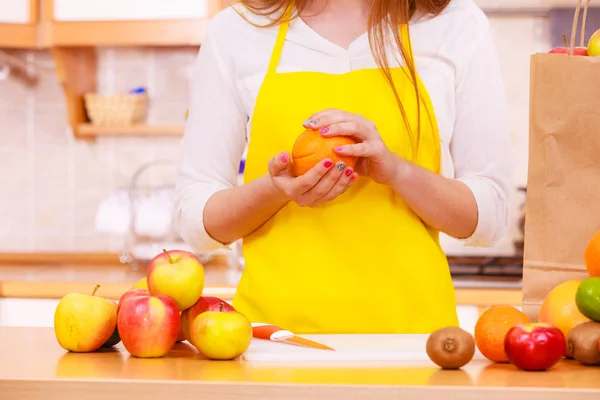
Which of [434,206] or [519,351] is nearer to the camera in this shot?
[519,351]

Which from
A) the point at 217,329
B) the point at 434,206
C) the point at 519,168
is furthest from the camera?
the point at 519,168

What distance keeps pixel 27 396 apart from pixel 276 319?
0.46 meters

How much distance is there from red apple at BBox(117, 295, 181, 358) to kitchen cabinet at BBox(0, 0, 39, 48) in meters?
2.27

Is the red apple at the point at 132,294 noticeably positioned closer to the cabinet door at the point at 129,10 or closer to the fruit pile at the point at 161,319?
the fruit pile at the point at 161,319

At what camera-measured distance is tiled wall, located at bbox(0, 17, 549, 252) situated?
3170mm

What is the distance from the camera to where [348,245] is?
3.86 feet

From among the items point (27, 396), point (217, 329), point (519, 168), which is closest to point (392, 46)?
point (217, 329)

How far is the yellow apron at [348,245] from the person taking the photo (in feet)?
3.84

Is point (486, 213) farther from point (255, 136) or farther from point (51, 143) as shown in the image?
point (51, 143)

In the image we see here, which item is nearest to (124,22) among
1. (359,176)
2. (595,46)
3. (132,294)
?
(359,176)

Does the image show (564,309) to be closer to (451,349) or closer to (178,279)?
(451,349)

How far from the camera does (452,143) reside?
1.23m

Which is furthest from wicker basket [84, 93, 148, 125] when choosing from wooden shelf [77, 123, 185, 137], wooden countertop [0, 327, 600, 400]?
Result: wooden countertop [0, 327, 600, 400]

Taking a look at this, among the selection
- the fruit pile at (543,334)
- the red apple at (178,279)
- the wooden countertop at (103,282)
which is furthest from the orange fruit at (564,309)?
the wooden countertop at (103,282)
